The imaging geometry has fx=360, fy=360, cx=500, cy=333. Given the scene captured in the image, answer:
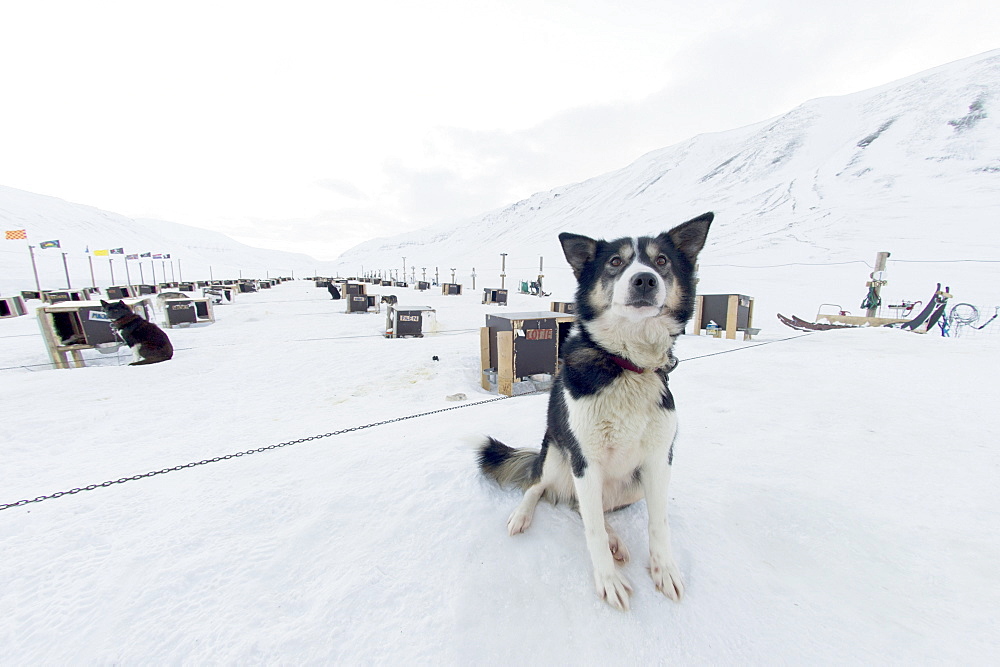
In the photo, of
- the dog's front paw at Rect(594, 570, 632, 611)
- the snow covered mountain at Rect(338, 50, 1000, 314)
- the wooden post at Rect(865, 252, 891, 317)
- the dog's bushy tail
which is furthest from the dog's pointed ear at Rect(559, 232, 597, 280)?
the snow covered mountain at Rect(338, 50, 1000, 314)

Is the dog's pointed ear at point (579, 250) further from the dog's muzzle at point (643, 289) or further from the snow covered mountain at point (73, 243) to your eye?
the snow covered mountain at point (73, 243)

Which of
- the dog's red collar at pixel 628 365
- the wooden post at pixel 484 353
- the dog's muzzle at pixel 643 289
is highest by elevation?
the dog's muzzle at pixel 643 289

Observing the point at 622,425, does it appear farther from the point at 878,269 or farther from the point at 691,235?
the point at 878,269

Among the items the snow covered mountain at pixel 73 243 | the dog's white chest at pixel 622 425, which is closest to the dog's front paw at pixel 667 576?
the dog's white chest at pixel 622 425

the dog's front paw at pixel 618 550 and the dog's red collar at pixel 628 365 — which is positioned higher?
the dog's red collar at pixel 628 365

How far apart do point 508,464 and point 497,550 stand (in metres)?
0.57

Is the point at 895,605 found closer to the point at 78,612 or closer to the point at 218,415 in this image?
the point at 78,612

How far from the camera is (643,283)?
5.48 ft

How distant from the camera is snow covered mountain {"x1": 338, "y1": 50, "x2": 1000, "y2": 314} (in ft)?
87.6

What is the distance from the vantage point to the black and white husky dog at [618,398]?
1.56 meters

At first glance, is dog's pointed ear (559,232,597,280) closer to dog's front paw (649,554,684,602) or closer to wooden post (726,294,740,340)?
dog's front paw (649,554,684,602)

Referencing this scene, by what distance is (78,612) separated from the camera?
4.61 ft

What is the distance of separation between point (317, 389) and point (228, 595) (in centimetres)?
499

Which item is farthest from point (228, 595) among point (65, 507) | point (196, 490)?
point (65, 507)
